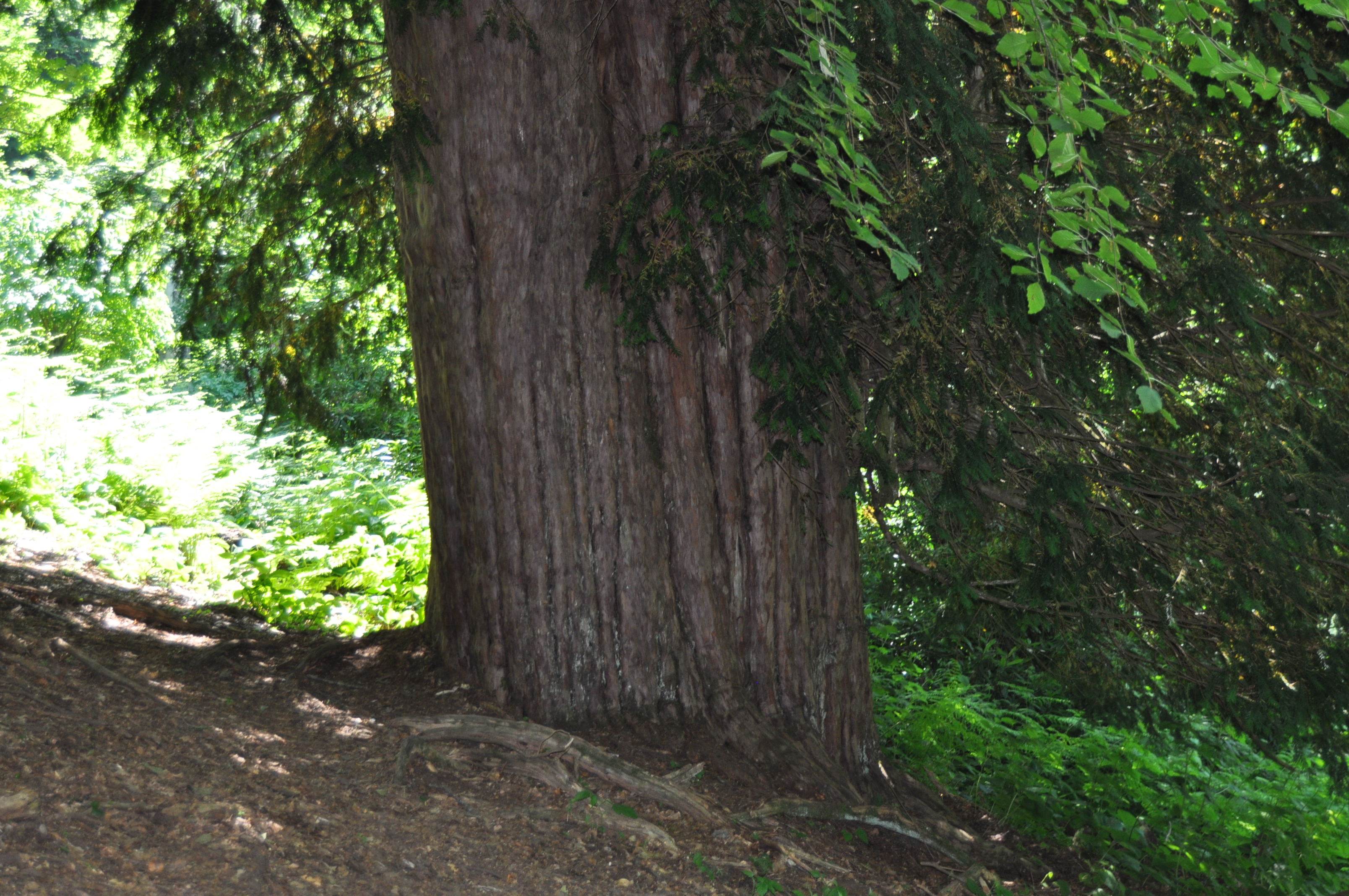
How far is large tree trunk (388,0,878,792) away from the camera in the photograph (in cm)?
395

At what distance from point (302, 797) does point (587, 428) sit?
5.51ft

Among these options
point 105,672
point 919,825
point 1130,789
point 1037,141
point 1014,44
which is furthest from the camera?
point 1130,789

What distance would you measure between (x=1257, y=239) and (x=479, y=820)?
395 centimetres

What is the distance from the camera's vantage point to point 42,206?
13.5 meters

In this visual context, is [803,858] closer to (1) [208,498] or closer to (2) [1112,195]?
(2) [1112,195]

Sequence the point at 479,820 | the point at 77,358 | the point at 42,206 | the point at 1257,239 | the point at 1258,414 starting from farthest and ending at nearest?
the point at 42,206 → the point at 77,358 → the point at 1257,239 → the point at 1258,414 → the point at 479,820

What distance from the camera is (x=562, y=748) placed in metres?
3.68

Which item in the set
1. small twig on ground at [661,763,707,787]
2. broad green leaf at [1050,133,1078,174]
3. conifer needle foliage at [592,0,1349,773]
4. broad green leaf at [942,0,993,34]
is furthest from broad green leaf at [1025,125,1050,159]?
small twig on ground at [661,763,707,787]

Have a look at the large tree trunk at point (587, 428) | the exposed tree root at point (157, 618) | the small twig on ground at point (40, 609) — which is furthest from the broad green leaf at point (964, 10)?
the small twig on ground at point (40, 609)

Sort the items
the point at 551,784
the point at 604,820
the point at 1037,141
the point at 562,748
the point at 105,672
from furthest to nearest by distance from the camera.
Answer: the point at 105,672 < the point at 562,748 < the point at 551,784 < the point at 604,820 < the point at 1037,141

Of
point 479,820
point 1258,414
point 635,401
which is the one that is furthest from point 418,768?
point 1258,414

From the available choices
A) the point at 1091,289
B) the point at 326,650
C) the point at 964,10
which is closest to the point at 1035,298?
the point at 1091,289

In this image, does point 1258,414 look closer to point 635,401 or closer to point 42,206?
point 635,401

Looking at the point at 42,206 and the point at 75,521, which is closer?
the point at 75,521
